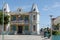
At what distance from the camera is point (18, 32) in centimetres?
4756

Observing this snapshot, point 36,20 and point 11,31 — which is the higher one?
point 36,20

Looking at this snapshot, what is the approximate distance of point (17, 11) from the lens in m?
47.4

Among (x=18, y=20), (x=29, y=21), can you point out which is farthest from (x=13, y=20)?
(x=29, y=21)

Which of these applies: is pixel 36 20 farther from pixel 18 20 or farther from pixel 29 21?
pixel 18 20

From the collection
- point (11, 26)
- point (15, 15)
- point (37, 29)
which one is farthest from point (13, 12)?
point (37, 29)

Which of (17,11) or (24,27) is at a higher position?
(17,11)

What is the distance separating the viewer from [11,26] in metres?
47.9

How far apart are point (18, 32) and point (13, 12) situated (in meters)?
5.59

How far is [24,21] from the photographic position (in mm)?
47219

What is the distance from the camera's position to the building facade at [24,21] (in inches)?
1842

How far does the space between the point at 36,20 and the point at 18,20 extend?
4890 mm

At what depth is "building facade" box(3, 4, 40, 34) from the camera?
153 feet

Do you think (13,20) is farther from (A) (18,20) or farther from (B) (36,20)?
(B) (36,20)

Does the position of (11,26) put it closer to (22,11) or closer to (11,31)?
(11,31)
